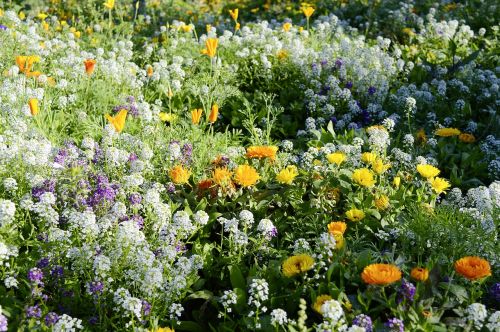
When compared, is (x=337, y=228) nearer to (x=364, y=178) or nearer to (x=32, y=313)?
(x=364, y=178)

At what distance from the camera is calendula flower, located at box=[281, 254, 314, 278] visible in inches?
98.0

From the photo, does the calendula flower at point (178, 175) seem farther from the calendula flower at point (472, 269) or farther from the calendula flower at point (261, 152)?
the calendula flower at point (472, 269)

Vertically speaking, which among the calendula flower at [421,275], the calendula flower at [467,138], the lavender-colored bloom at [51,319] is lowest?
the calendula flower at [467,138]

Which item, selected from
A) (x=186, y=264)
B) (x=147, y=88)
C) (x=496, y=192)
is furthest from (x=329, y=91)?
(x=186, y=264)

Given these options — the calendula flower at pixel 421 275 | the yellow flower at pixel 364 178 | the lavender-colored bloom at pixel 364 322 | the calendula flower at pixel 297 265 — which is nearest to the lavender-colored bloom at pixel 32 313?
the calendula flower at pixel 297 265

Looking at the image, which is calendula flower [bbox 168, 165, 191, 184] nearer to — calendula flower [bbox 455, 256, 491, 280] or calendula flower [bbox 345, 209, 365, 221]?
calendula flower [bbox 345, 209, 365, 221]

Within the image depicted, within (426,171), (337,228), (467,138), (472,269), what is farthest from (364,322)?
(467,138)

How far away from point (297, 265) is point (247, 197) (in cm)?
77

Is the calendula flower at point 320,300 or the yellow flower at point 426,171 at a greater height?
the yellow flower at point 426,171

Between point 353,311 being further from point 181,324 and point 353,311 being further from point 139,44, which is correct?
point 139,44

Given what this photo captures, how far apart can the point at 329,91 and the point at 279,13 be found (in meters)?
4.10

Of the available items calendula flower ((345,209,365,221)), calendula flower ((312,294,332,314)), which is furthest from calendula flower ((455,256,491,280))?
calendula flower ((345,209,365,221))

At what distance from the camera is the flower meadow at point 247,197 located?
2.44 meters

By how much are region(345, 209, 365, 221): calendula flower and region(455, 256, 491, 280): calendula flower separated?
773mm
